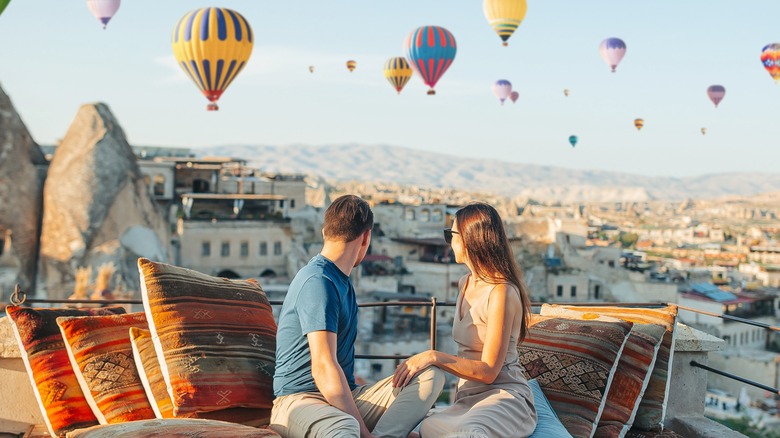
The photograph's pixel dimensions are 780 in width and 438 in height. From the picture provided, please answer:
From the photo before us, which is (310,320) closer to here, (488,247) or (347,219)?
(347,219)

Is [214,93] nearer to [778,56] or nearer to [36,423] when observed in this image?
[36,423]

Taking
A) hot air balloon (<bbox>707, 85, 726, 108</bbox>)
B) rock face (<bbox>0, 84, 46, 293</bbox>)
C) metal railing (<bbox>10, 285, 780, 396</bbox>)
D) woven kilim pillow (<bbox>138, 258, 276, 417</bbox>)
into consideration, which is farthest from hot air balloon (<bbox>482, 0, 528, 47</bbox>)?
woven kilim pillow (<bbox>138, 258, 276, 417</bbox>)

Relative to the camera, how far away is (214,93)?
2573 cm

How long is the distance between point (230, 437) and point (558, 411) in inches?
63.1

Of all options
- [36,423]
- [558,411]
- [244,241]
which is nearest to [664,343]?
[558,411]

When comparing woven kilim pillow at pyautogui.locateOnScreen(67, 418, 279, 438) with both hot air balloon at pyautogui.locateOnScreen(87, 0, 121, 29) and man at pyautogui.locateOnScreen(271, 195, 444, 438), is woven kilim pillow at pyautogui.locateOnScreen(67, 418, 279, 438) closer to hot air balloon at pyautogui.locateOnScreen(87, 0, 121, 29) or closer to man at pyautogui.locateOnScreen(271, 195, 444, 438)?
man at pyautogui.locateOnScreen(271, 195, 444, 438)

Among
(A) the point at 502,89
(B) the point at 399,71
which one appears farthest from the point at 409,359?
(A) the point at 502,89

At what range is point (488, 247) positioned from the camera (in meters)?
3.49

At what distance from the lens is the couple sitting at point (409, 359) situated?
3350mm

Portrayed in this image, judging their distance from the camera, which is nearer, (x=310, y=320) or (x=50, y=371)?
(x=310, y=320)

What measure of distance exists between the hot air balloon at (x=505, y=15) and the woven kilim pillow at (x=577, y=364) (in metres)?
28.8

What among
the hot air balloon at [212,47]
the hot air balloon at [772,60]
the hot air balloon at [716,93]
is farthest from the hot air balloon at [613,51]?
the hot air balloon at [212,47]

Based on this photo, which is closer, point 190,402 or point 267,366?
point 190,402

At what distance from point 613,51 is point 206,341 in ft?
128
